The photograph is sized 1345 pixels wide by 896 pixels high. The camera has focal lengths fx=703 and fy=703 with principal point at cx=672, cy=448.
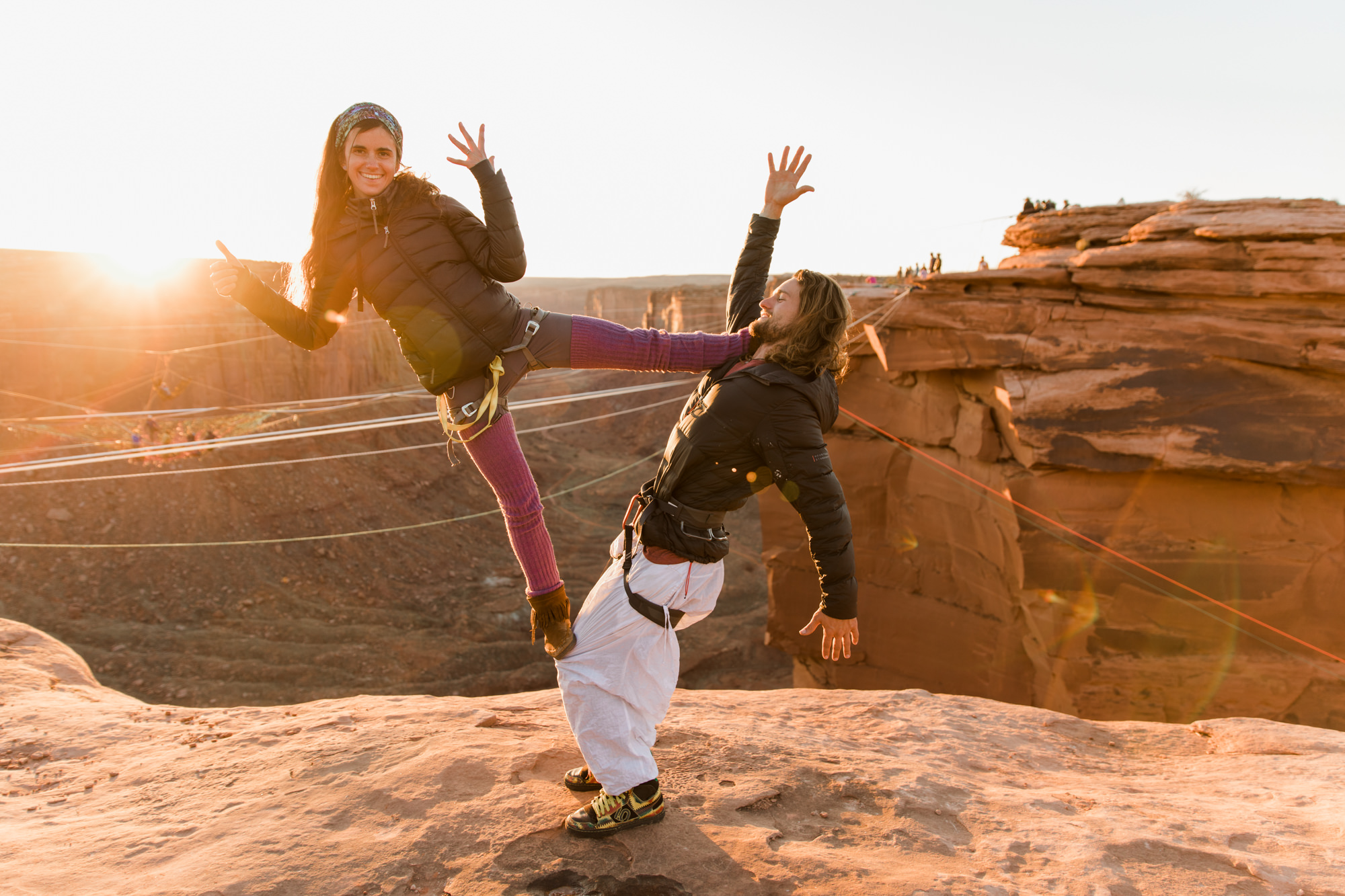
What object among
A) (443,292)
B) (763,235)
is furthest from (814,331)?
(443,292)

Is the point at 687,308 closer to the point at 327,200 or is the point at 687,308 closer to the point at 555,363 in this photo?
the point at 555,363

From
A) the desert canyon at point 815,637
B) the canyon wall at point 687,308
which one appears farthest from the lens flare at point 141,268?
the canyon wall at point 687,308

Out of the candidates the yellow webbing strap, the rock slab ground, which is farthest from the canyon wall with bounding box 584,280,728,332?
the yellow webbing strap

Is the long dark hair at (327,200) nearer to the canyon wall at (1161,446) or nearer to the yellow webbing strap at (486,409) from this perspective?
the yellow webbing strap at (486,409)

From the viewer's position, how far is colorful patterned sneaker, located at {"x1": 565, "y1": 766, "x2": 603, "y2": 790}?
243 centimetres

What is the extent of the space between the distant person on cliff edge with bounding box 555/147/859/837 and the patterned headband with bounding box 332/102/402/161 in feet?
4.51

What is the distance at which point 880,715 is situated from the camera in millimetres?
3711

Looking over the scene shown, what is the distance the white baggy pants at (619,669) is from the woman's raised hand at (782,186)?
4.46ft

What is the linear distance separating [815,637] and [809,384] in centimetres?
942

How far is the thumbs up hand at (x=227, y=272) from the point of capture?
7.55 ft

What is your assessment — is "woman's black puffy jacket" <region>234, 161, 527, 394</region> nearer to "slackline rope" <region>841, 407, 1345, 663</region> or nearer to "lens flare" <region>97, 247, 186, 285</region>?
"slackline rope" <region>841, 407, 1345, 663</region>

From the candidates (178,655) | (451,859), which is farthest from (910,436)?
(178,655)

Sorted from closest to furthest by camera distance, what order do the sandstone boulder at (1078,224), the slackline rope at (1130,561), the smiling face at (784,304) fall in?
the smiling face at (784,304) < the slackline rope at (1130,561) < the sandstone boulder at (1078,224)

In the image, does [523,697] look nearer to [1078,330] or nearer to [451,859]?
[451,859]
